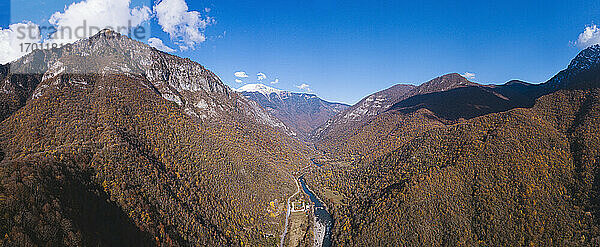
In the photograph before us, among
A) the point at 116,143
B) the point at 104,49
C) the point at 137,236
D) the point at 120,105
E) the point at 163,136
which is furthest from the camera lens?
the point at 104,49

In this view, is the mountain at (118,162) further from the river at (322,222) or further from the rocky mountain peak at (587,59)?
the rocky mountain peak at (587,59)

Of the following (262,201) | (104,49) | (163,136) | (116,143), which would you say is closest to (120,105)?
(163,136)

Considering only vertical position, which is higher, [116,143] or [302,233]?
[116,143]

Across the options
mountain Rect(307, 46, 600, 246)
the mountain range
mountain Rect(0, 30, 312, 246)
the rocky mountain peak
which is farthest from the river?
the rocky mountain peak

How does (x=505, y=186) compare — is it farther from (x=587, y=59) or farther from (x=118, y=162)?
(x=118, y=162)

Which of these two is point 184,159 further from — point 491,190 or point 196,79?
point 491,190

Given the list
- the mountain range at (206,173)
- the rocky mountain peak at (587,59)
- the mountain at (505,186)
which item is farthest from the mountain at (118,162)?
the rocky mountain peak at (587,59)

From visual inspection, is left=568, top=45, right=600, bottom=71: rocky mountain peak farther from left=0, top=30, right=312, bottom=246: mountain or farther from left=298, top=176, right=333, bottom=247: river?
left=0, top=30, right=312, bottom=246: mountain

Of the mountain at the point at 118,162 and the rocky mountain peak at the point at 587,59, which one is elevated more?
the rocky mountain peak at the point at 587,59
